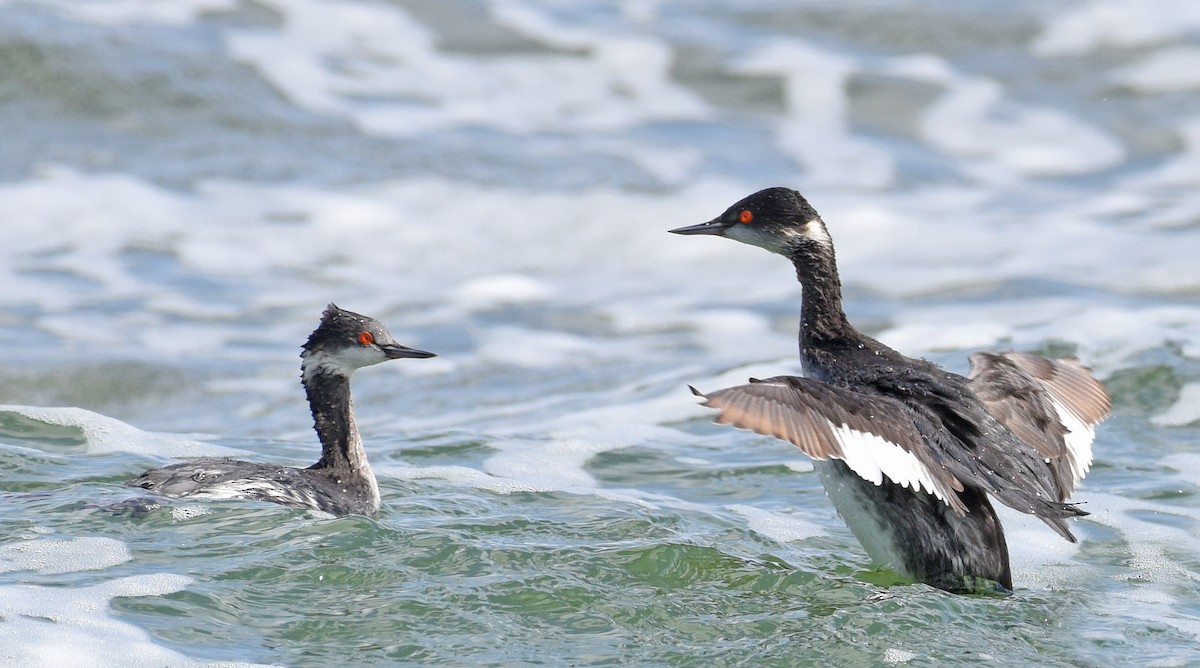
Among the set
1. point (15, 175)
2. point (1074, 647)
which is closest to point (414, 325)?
point (15, 175)

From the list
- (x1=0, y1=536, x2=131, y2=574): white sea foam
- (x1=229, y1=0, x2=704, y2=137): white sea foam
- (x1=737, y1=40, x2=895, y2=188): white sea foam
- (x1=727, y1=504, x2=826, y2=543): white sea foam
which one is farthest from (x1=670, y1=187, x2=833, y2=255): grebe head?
(x1=229, y1=0, x2=704, y2=137): white sea foam

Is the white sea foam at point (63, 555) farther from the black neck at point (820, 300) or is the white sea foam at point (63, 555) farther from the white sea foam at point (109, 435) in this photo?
the black neck at point (820, 300)

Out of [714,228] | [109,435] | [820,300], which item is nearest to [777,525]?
[820,300]

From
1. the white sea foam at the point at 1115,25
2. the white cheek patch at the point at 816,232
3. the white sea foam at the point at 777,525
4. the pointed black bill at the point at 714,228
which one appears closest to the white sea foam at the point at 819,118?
the white sea foam at the point at 1115,25

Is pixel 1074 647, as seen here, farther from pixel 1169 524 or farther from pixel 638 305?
pixel 638 305

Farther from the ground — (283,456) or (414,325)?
(414,325)

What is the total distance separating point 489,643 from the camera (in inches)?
210

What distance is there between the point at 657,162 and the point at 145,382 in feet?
17.7

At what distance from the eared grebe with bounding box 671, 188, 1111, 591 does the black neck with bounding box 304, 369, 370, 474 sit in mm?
2023

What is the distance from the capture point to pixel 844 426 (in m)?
5.64

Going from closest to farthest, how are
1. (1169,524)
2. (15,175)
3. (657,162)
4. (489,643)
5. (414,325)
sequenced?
(489,643)
(1169,524)
(414,325)
(15,175)
(657,162)

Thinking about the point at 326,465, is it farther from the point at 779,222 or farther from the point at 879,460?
the point at 879,460

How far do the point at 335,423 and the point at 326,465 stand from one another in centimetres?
22

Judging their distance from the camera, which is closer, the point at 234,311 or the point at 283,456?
the point at 283,456
